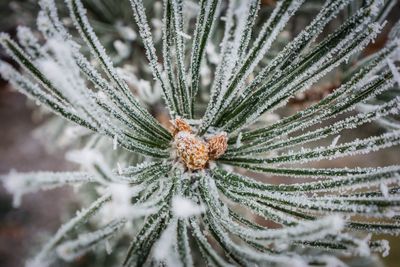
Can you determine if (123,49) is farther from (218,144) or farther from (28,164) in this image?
(28,164)

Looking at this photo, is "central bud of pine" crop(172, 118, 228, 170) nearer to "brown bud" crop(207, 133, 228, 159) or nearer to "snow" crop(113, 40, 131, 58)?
"brown bud" crop(207, 133, 228, 159)

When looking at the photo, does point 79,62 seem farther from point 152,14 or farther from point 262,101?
point 152,14

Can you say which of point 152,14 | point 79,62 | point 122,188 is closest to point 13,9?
point 152,14

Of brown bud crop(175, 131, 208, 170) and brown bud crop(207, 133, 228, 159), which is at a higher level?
brown bud crop(207, 133, 228, 159)

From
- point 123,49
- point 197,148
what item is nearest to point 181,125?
point 197,148

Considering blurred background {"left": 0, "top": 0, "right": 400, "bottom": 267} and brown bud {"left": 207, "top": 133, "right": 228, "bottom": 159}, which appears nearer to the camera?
brown bud {"left": 207, "top": 133, "right": 228, "bottom": 159}

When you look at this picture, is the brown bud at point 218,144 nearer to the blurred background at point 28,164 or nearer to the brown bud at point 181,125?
the brown bud at point 181,125

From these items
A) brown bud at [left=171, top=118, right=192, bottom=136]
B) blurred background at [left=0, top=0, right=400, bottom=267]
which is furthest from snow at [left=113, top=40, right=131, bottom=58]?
blurred background at [left=0, top=0, right=400, bottom=267]

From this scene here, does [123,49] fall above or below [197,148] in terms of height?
above
